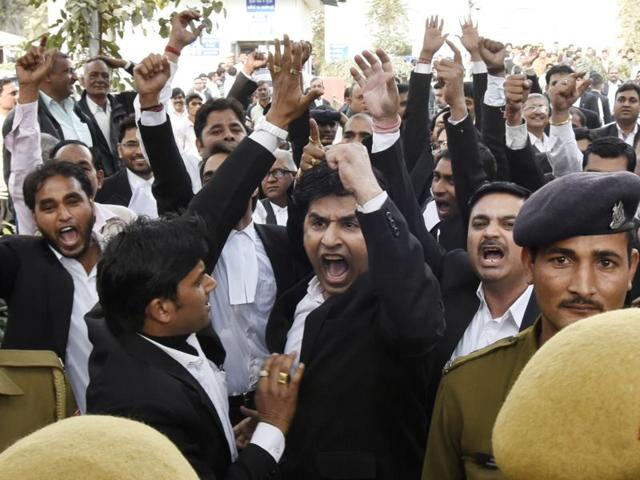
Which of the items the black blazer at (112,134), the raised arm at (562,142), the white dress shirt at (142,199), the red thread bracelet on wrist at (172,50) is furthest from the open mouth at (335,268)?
the black blazer at (112,134)

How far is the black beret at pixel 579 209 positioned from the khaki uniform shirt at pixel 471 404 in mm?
248

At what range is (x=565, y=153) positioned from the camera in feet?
21.2

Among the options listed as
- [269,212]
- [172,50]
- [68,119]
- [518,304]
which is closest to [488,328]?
[518,304]

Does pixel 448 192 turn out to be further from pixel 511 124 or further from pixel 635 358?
pixel 635 358

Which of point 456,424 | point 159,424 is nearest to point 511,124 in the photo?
point 456,424

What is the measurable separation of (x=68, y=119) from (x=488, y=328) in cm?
510

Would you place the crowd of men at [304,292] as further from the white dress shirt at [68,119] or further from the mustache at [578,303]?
the white dress shirt at [68,119]

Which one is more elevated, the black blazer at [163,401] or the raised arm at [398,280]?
the raised arm at [398,280]

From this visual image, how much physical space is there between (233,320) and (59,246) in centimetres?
74

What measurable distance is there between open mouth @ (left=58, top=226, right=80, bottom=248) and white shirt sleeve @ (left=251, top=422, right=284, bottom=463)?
1403mm

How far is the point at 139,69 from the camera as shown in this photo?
3787 millimetres

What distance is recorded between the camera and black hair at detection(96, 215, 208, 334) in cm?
260

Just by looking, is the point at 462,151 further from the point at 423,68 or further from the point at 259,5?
the point at 259,5

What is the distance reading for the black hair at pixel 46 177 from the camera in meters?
3.87
